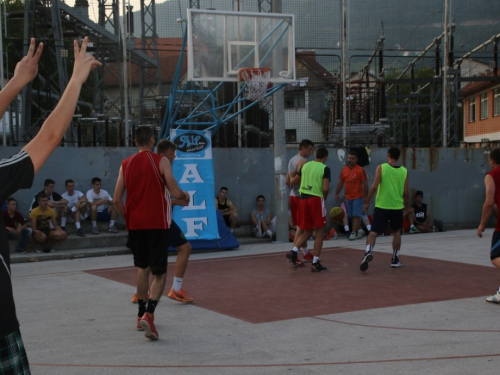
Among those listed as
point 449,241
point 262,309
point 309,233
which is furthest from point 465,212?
point 262,309

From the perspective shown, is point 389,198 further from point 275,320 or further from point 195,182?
point 195,182

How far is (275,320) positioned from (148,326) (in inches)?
60.5

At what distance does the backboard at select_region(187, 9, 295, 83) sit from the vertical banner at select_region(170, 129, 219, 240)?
1.53m

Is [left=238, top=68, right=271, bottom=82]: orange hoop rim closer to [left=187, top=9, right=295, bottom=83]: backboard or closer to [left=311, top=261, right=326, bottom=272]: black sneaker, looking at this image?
[left=187, top=9, right=295, bottom=83]: backboard

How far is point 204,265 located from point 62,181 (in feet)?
15.8

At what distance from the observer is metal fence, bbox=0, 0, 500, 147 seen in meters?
16.6

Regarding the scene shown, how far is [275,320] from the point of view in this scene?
730 centimetres

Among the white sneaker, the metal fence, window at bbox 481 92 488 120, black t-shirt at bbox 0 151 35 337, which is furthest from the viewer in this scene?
window at bbox 481 92 488 120

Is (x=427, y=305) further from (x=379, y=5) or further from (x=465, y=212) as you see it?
(x=379, y=5)

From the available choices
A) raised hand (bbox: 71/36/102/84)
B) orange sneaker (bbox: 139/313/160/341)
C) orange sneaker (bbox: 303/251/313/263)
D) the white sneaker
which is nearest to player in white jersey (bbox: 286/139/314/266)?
orange sneaker (bbox: 303/251/313/263)

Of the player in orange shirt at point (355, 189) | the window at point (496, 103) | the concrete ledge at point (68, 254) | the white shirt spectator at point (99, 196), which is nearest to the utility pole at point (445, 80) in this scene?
the player in orange shirt at point (355, 189)

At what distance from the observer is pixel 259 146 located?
17328mm

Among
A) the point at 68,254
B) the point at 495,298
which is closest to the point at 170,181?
the point at 495,298

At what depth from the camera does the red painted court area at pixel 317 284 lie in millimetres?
8032
